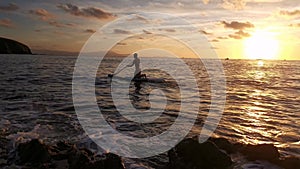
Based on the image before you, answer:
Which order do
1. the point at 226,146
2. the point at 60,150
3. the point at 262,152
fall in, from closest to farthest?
the point at 262,152
the point at 60,150
the point at 226,146

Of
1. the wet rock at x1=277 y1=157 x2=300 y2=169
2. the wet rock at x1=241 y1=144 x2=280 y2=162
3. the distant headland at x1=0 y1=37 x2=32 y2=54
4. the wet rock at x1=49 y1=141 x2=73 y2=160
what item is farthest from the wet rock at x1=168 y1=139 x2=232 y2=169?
the distant headland at x1=0 y1=37 x2=32 y2=54

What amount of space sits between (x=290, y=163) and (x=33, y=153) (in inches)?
319

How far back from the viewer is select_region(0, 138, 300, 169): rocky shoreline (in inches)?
322

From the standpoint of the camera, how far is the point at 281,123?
48.7 ft

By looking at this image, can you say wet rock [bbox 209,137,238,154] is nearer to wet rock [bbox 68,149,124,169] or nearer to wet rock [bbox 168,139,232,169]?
wet rock [bbox 168,139,232,169]

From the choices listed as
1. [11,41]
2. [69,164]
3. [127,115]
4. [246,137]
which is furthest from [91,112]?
[11,41]

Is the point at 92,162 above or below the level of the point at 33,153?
above

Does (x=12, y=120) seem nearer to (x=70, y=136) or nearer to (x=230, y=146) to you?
(x=70, y=136)

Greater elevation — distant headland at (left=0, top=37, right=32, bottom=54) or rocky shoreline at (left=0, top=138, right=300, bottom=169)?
distant headland at (left=0, top=37, right=32, bottom=54)

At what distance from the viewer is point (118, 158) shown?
26.4 feet

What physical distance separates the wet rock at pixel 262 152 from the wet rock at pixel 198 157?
1081mm

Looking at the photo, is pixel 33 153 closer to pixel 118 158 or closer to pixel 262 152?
pixel 118 158

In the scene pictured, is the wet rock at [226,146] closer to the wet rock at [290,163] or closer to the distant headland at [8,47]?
the wet rock at [290,163]

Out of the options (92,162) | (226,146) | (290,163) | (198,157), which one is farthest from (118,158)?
(290,163)
